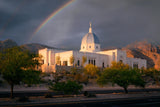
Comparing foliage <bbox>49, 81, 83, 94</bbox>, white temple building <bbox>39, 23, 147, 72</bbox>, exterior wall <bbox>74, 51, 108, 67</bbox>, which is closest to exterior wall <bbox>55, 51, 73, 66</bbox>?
white temple building <bbox>39, 23, 147, 72</bbox>

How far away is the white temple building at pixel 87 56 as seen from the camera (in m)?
55.9

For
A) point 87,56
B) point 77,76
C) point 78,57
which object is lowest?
point 77,76

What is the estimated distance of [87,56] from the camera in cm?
5853

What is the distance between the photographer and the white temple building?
5593 cm

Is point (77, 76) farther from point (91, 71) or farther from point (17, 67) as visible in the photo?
point (17, 67)

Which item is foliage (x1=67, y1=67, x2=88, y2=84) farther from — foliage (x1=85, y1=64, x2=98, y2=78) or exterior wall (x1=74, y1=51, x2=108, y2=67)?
exterior wall (x1=74, y1=51, x2=108, y2=67)

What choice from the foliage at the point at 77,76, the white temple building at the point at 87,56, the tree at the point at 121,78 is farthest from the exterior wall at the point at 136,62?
the tree at the point at 121,78

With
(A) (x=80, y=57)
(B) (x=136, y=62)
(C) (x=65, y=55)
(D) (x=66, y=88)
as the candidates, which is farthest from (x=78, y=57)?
(D) (x=66, y=88)

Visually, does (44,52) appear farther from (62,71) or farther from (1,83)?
(1,83)

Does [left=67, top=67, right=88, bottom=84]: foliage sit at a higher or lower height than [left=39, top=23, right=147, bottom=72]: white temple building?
lower

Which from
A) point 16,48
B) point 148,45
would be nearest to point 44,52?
point 16,48

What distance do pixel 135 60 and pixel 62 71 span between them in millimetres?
35358

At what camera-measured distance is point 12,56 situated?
19.0m

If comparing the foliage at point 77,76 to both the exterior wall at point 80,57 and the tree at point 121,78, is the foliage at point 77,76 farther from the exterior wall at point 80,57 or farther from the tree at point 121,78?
the tree at point 121,78
